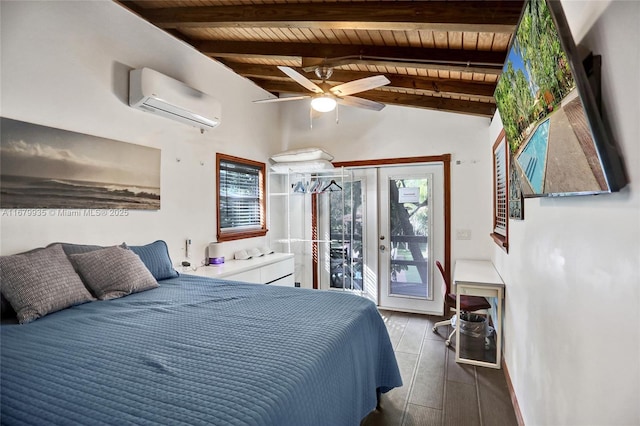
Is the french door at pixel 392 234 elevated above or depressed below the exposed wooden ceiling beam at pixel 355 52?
below

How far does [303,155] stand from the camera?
452cm

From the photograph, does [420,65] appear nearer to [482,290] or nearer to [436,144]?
[436,144]

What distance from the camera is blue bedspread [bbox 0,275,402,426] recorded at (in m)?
1.01

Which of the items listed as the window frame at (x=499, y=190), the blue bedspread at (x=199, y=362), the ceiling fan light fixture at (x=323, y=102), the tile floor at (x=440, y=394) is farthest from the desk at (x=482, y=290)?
the ceiling fan light fixture at (x=323, y=102)

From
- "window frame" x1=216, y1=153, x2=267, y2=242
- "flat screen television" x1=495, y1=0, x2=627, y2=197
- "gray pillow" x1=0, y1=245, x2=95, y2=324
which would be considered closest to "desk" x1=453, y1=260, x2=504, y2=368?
"flat screen television" x1=495, y1=0, x2=627, y2=197

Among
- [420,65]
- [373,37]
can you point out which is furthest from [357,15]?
[420,65]

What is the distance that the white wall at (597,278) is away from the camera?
804 mm

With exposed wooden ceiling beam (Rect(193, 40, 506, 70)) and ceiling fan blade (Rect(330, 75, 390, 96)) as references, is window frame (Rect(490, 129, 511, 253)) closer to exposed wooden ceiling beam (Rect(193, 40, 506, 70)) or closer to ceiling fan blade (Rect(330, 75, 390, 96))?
exposed wooden ceiling beam (Rect(193, 40, 506, 70))

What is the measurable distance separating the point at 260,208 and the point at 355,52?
2565mm

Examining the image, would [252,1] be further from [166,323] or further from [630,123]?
[630,123]

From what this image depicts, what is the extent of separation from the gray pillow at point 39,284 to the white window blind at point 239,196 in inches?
77.9

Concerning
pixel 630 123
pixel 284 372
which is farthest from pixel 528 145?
pixel 284 372

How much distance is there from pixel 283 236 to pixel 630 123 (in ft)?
15.5

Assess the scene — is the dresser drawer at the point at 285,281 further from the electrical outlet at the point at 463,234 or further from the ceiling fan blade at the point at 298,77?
the ceiling fan blade at the point at 298,77
